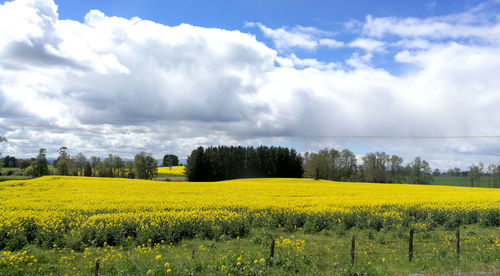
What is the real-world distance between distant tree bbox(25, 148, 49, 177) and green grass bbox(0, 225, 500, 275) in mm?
82009

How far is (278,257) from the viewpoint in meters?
9.95

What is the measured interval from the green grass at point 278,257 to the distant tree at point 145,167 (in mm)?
82063

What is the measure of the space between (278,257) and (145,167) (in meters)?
89.0

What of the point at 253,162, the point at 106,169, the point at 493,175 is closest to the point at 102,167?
the point at 106,169

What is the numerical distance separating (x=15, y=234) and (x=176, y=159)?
186m

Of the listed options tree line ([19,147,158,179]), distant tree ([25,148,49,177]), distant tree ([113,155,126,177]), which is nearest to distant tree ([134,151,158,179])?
tree line ([19,147,158,179])

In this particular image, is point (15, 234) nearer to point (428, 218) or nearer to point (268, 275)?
point (268, 275)

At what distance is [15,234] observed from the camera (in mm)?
14625

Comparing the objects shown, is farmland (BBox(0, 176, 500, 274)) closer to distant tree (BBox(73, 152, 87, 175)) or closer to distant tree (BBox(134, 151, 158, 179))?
distant tree (BBox(134, 151, 158, 179))

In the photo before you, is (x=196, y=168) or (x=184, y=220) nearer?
(x=184, y=220)

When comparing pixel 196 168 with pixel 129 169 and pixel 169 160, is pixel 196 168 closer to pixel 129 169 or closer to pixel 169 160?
pixel 129 169

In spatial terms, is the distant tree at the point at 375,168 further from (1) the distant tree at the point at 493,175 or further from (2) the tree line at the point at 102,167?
(2) the tree line at the point at 102,167

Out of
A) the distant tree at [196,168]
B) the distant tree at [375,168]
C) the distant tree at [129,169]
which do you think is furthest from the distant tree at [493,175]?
the distant tree at [129,169]

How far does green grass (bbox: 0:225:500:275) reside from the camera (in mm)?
8992
